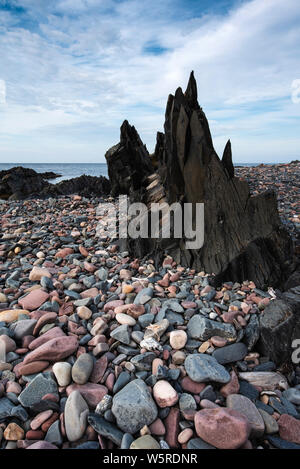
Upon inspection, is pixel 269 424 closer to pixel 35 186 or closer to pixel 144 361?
pixel 144 361

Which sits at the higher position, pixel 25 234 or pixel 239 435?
pixel 25 234

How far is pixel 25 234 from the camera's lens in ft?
19.4

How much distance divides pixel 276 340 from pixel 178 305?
1062 mm

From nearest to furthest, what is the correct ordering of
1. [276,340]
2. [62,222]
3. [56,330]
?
[276,340]
[56,330]
[62,222]

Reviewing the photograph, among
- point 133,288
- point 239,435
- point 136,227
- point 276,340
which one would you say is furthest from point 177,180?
point 239,435

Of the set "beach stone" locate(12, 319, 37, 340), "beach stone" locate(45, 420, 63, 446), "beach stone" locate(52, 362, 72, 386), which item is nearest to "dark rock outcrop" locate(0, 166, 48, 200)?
"beach stone" locate(12, 319, 37, 340)

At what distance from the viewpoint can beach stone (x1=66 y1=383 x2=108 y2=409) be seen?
202 centimetres

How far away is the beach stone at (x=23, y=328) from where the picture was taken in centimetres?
270

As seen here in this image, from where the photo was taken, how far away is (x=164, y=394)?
2029 millimetres

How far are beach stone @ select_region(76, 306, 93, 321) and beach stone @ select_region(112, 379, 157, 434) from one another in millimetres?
1123

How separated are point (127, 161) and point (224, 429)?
788cm

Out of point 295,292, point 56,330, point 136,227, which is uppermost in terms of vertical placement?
point 136,227

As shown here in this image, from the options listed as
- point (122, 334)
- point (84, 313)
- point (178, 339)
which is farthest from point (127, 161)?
point (178, 339)

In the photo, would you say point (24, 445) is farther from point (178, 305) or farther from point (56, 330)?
point (178, 305)
